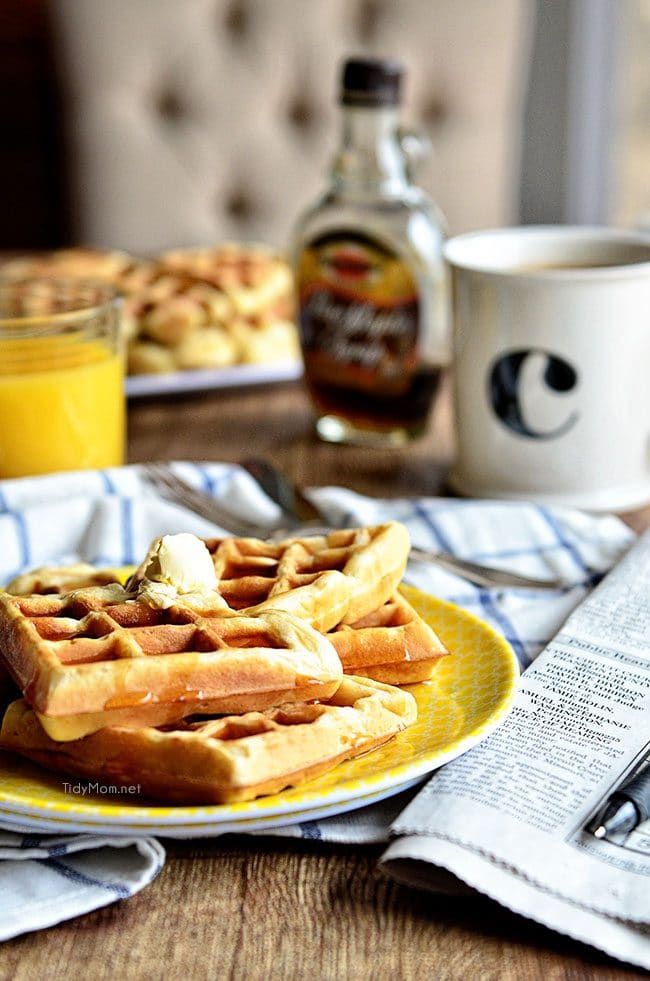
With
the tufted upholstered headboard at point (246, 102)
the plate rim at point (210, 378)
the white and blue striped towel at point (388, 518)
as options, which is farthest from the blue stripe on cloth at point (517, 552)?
the tufted upholstered headboard at point (246, 102)

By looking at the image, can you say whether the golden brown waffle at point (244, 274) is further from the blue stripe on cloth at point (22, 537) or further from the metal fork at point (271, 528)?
the blue stripe on cloth at point (22, 537)

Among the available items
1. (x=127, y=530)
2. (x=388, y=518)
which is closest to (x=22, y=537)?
(x=127, y=530)

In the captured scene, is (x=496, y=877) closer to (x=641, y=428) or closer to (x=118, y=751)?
(x=118, y=751)

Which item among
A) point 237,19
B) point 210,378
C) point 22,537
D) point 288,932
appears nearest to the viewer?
point 288,932

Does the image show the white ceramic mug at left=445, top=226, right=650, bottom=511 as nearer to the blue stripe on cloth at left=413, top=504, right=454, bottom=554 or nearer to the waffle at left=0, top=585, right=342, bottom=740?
the blue stripe on cloth at left=413, top=504, right=454, bottom=554

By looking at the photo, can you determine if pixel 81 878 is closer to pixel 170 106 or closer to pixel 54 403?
pixel 54 403

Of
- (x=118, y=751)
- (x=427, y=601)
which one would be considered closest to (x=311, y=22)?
(x=427, y=601)
